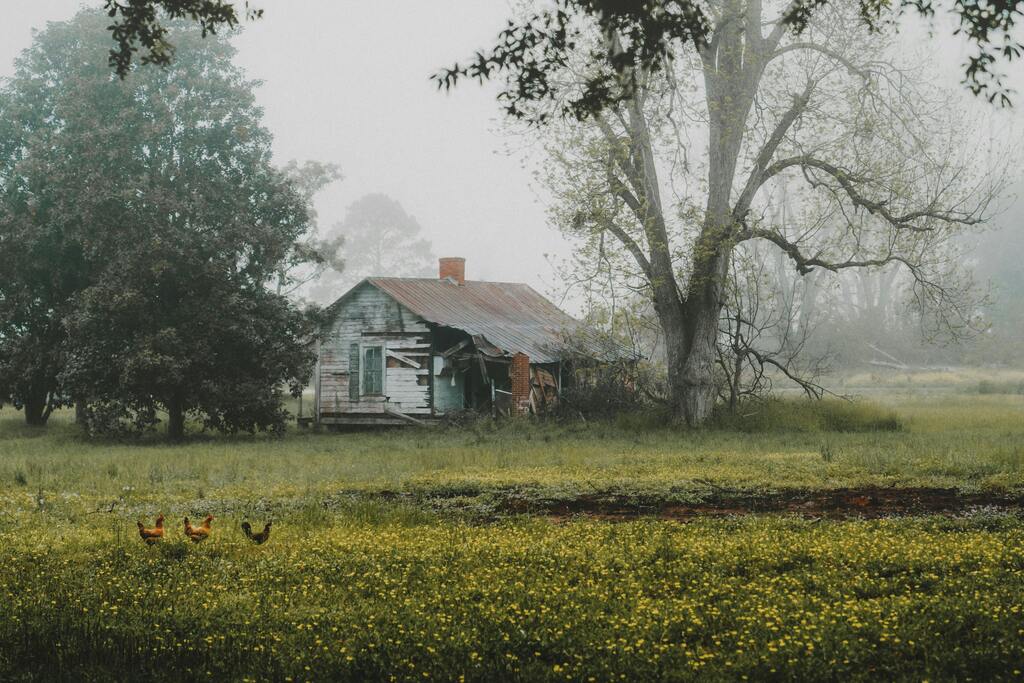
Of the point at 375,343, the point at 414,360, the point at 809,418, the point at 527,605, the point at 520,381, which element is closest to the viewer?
the point at 527,605

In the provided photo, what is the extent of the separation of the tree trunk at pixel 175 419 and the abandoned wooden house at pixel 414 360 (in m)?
6.54

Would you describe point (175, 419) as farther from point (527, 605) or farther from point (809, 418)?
point (527, 605)

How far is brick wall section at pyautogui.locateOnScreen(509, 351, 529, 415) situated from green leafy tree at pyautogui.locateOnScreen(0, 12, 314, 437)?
292 inches

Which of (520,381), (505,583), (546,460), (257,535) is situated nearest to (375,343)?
(520,381)

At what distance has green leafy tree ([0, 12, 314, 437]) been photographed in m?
31.8

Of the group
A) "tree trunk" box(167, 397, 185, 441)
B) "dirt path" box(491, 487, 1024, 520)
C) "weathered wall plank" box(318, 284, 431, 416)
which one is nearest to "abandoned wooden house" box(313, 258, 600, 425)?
"weathered wall plank" box(318, 284, 431, 416)

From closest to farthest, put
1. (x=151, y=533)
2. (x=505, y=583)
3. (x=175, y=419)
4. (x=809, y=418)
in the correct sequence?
(x=505, y=583) < (x=151, y=533) < (x=809, y=418) < (x=175, y=419)

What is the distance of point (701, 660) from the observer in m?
7.14

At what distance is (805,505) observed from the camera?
14.2m

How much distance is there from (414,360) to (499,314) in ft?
17.4

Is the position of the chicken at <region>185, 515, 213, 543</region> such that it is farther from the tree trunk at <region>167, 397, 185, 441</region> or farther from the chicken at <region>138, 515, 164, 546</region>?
the tree trunk at <region>167, 397, 185, 441</region>

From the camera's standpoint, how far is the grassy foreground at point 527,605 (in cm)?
722

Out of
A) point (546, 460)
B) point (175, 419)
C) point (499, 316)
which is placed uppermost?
point (499, 316)

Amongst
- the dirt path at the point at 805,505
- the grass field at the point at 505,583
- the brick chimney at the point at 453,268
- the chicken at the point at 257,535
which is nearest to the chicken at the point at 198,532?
the grass field at the point at 505,583
